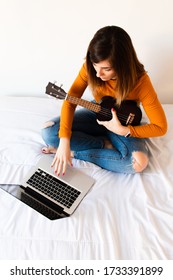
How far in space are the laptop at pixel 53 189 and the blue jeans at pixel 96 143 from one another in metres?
0.09

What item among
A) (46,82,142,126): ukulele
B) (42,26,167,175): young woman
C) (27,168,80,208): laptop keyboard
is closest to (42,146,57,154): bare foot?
(42,26,167,175): young woman

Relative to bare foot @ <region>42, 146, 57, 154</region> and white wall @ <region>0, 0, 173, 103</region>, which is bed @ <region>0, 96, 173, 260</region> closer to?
bare foot @ <region>42, 146, 57, 154</region>

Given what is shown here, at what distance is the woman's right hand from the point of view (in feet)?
3.21

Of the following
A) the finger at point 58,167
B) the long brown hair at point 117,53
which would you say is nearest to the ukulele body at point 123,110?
the long brown hair at point 117,53

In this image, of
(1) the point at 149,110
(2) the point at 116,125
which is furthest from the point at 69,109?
(1) the point at 149,110

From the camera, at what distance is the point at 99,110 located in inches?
39.4

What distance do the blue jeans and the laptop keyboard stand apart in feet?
0.49

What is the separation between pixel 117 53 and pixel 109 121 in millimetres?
289

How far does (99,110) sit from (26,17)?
0.54 meters

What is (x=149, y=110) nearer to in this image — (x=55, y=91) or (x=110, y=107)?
(x=110, y=107)

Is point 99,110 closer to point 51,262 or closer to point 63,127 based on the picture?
point 63,127

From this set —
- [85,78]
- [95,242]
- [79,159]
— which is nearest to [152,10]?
[85,78]

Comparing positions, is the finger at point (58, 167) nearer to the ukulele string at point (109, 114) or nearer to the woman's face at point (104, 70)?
the ukulele string at point (109, 114)

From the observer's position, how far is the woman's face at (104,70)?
810 millimetres
